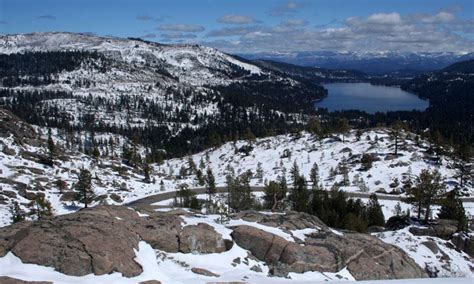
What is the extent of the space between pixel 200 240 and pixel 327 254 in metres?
9.11

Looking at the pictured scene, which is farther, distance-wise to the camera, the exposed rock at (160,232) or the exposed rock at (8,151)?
the exposed rock at (8,151)

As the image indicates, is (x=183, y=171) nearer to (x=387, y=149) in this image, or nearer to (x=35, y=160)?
(x=35, y=160)

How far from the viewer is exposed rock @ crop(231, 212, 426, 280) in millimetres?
26594

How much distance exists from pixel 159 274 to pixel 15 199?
3049 inches

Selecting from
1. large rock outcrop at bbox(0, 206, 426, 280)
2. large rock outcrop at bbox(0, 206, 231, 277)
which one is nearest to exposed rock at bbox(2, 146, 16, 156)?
large rock outcrop at bbox(0, 206, 426, 280)

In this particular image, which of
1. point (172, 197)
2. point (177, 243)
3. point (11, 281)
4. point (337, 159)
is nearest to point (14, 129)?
point (172, 197)

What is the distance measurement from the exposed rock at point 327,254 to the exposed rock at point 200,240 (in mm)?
1570

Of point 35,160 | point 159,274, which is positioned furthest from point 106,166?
point 159,274

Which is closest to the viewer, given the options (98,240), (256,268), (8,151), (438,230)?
(98,240)

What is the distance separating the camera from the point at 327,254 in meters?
27.9

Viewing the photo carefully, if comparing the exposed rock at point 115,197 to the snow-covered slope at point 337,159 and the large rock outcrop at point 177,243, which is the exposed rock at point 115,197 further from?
the large rock outcrop at point 177,243

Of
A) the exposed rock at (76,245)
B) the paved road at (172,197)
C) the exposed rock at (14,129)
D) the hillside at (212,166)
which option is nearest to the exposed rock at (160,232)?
the exposed rock at (76,245)

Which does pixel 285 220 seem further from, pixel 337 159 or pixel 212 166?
pixel 212 166

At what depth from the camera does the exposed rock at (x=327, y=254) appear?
87.2ft
